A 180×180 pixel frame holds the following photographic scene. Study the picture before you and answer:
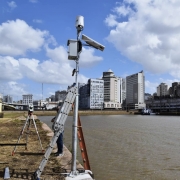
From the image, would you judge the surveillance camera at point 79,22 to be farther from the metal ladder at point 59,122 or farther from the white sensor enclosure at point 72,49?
the metal ladder at point 59,122

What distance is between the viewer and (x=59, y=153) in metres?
9.05

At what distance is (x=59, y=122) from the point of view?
584cm

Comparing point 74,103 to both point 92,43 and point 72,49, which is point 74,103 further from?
point 92,43

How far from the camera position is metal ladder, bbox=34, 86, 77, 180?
5.72 m

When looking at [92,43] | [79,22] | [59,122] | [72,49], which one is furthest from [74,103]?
[79,22]

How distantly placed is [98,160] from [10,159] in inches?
163

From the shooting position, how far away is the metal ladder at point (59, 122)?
5.72m

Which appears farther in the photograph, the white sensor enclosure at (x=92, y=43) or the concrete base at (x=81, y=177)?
the white sensor enclosure at (x=92, y=43)

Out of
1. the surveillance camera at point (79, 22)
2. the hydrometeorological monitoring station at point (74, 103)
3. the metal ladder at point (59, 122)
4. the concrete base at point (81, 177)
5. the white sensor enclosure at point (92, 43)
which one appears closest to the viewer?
the metal ladder at point (59, 122)

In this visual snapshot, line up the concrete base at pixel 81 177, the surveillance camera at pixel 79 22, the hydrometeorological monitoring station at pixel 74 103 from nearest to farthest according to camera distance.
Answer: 1. the hydrometeorological monitoring station at pixel 74 103
2. the concrete base at pixel 81 177
3. the surveillance camera at pixel 79 22

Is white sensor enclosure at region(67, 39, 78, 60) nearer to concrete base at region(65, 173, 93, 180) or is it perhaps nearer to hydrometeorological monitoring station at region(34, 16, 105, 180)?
hydrometeorological monitoring station at region(34, 16, 105, 180)

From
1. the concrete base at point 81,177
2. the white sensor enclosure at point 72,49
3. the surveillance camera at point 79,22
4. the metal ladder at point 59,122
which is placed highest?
the surveillance camera at point 79,22

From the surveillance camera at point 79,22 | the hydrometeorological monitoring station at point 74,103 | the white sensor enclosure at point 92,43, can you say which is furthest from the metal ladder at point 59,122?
the surveillance camera at point 79,22

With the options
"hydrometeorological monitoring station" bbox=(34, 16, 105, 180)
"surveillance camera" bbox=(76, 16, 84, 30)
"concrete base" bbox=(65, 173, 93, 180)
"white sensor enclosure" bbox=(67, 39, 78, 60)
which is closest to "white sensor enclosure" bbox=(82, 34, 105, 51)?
"hydrometeorological monitoring station" bbox=(34, 16, 105, 180)
